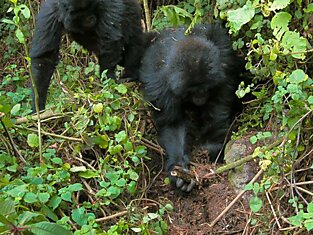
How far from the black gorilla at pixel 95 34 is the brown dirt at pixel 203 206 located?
1.10 meters

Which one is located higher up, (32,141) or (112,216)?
(32,141)

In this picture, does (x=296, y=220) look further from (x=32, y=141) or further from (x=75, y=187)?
(x=32, y=141)

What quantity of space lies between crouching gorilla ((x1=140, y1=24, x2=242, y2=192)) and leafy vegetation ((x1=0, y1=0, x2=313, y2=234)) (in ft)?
0.57

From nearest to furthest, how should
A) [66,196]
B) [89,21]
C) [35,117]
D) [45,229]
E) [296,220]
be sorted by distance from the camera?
1. [45,229]
2. [296,220]
3. [66,196]
4. [35,117]
5. [89,21]

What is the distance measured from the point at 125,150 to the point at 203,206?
0.65 m

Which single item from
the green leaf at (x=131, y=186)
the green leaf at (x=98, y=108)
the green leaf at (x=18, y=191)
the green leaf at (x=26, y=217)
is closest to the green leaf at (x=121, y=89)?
the green leaf at (x=98, y=108)

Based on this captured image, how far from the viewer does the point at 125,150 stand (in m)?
4.11

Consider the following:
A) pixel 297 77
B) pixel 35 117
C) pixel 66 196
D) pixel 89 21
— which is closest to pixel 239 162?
pixel 297 77

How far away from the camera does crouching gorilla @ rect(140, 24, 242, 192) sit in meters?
4.52

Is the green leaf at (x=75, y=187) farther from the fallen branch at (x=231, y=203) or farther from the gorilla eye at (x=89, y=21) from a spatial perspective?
the gorilla eye at (x=89, y=21)

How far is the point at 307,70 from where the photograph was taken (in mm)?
4258

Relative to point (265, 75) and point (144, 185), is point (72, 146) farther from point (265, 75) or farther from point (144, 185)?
point (265, 75)

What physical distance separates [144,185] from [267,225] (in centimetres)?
93

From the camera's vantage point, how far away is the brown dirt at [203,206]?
3.99m
